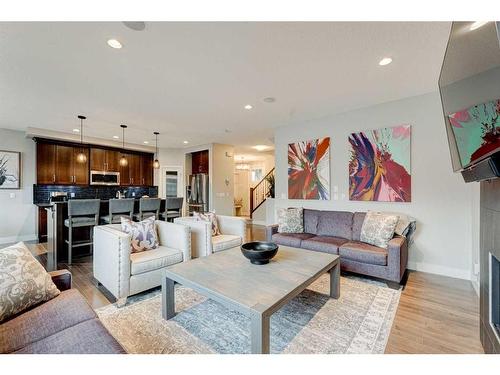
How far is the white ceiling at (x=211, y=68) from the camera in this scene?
6.33 feet

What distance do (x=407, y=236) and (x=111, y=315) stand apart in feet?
12.0

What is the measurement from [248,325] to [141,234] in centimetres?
168

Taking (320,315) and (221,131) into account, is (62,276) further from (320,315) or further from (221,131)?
(221,131)

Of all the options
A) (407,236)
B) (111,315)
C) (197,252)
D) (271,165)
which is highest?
(271,165)

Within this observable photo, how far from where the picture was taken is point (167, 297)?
2004 millimetres

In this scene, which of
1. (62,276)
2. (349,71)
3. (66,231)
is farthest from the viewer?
(66,231)

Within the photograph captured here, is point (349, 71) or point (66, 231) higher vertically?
point (349, 71)

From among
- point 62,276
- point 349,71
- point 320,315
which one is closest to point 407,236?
point 320,315

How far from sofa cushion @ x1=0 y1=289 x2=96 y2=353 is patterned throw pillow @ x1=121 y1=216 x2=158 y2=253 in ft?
3.90

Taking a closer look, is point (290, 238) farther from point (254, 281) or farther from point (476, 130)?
point (476, 130)

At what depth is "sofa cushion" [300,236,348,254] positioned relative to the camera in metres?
3.03

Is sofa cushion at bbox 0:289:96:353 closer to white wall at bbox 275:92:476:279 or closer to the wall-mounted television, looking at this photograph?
the wall-mounted television

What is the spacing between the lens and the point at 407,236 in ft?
10.2

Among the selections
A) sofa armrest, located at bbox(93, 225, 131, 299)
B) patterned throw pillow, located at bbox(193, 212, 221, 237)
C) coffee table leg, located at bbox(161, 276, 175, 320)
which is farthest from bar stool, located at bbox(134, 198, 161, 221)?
coffee table leg, located at bbox(161, 276, 175, 320)
